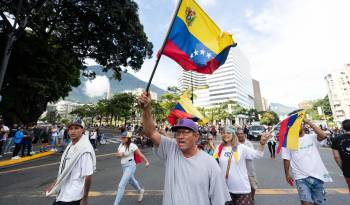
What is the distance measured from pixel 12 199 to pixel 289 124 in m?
6.54

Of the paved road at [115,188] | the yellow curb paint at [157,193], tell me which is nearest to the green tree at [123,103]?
the paved road at [115,188]

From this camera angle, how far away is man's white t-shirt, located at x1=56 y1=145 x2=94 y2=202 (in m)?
2.49

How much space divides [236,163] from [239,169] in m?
0.10

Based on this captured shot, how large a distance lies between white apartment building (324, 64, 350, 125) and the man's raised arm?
348 feet

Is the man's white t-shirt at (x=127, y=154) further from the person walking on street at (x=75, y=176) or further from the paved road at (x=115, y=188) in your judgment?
→ the person walking on street at (x=75, y=176)

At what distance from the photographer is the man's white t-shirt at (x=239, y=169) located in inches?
119

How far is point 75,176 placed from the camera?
257 centimetres

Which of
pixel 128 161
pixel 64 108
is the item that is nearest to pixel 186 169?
pixel 128 161

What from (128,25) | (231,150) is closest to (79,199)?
(231,150)

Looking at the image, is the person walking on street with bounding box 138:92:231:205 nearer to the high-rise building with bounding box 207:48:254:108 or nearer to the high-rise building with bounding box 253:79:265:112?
the high-rise building with bounding box 207:48:254:108

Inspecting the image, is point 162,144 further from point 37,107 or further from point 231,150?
point 37,107

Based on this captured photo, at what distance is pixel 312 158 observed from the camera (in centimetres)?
345

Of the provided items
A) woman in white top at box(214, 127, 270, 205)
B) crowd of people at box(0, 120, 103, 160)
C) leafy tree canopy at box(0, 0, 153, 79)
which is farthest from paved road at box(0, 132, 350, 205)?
leafy tree canopy at box(0, 0, 153, 79)

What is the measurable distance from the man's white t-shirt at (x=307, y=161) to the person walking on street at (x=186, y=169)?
2.18 m
